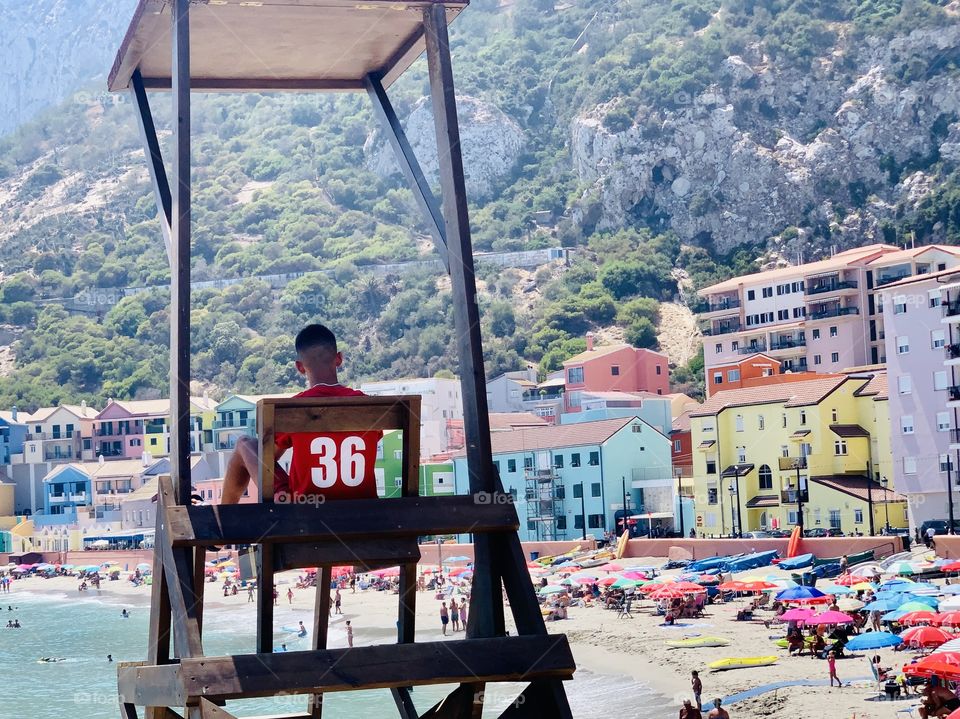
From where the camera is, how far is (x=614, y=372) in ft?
394

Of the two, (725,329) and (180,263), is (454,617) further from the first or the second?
(725,329)

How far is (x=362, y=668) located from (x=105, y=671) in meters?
55.4

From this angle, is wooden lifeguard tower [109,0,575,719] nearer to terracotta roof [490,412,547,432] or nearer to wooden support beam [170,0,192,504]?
wooden support beam [170,0,192,504]

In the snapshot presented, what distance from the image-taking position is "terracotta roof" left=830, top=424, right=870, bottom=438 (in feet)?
243

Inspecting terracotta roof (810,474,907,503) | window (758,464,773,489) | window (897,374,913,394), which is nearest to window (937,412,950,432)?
window (897,374,913,394)

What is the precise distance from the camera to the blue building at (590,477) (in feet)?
273

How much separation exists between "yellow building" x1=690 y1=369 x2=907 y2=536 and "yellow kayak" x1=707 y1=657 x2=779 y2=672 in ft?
108

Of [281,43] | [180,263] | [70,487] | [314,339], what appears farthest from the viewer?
[70,487]

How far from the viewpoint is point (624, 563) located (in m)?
66.6

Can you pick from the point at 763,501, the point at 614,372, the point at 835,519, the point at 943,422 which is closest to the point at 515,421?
the point at 614,372

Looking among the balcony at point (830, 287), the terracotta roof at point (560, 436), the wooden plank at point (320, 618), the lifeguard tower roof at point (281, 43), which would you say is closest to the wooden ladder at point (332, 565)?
the wooden plank at point (320, 618)

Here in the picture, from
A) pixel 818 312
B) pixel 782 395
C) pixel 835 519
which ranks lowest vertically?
pixel 835 519

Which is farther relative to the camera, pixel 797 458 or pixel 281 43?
pixel 797 458

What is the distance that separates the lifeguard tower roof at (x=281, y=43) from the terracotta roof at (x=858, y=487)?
6273 cm
